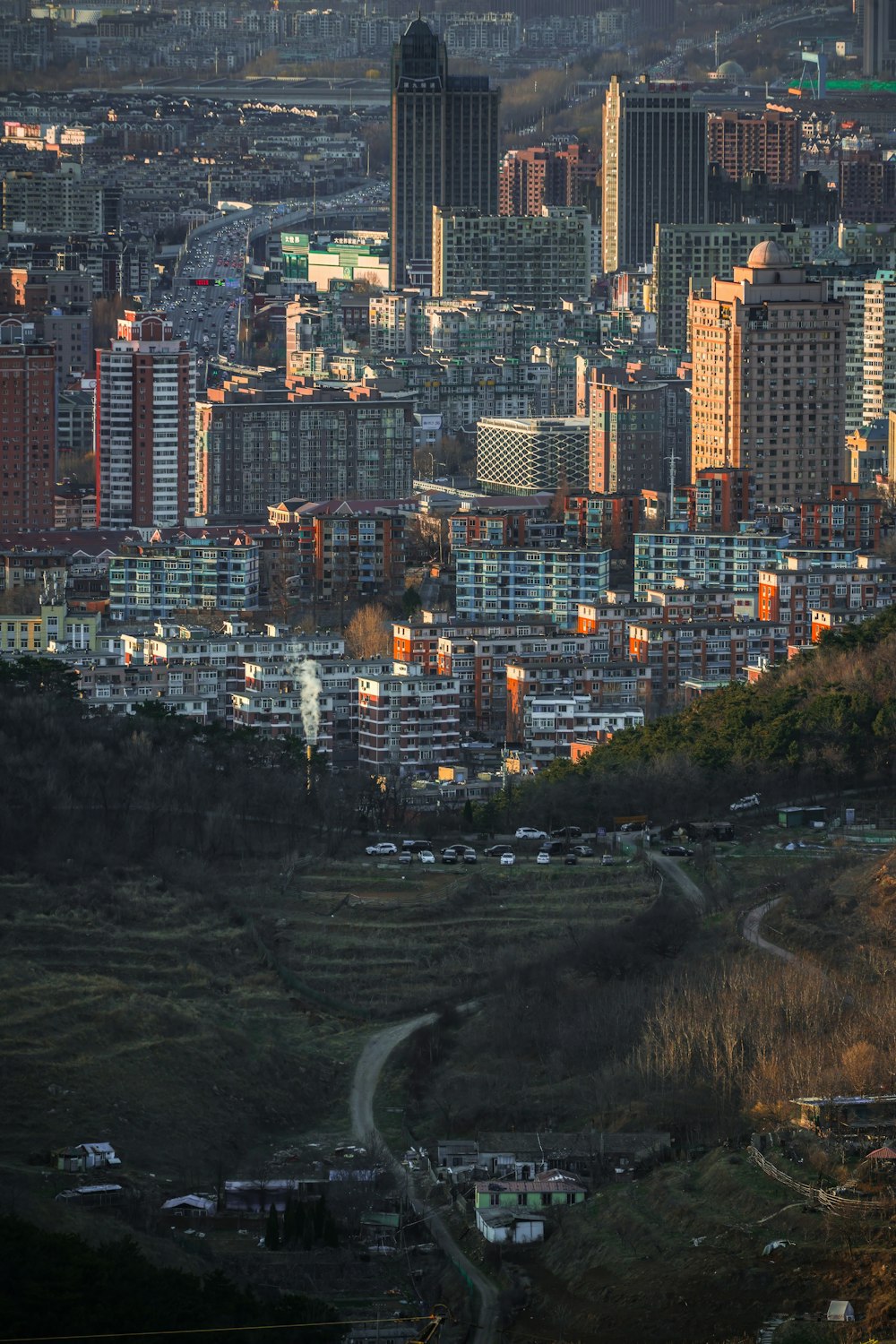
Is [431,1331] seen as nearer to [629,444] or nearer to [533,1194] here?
[533,1194]

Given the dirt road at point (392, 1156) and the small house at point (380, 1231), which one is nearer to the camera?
the dirt road at point (392, 1156)

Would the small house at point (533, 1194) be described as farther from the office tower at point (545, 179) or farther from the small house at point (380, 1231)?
the office tower at point (545, 179)

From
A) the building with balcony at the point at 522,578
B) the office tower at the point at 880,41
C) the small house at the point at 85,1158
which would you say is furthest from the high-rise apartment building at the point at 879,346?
the office tower at the point at 880,41

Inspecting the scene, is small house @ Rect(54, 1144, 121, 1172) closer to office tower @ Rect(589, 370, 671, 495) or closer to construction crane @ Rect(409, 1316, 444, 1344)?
construction crane @ Rect(409, 1316, 444, 1344)

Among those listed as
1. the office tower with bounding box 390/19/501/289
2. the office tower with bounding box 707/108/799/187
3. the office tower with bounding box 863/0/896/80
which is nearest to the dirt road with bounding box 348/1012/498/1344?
the office tower with bounding box 390/19/501/289

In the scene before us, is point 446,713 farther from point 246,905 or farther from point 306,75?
point 306,75

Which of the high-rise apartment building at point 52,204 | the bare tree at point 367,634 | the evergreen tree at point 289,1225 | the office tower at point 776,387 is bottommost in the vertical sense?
the evergreen tree at point 289,1225
